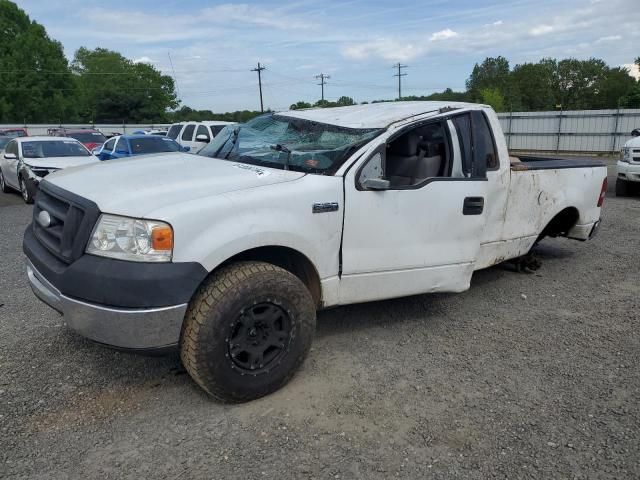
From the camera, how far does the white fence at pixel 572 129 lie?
25.0 m

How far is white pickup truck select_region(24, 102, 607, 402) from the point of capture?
285 cm

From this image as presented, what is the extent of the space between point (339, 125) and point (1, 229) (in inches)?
275

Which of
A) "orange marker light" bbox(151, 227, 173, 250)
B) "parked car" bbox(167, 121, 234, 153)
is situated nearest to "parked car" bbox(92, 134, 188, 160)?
"parked car" bbox(167, 121, 234, 153)

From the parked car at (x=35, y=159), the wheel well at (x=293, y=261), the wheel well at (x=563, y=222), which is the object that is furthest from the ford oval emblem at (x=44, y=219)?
the parked car at (x=35, y=159)

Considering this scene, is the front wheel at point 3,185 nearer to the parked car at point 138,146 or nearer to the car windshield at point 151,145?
the parked car at point 138,146

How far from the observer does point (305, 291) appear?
325 centimetres

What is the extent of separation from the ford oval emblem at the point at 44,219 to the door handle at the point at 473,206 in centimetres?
291

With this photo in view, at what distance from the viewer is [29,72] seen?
59938 mm

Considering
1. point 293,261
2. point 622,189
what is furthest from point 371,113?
point 622,189

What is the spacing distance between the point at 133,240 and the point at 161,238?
0.16 meters

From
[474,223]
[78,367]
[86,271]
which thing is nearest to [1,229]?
[78,367]

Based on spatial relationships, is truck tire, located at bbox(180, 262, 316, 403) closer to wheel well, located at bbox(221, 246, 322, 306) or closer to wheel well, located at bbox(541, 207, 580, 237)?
wheel well, located at bbox(221, 246, 322, 306)

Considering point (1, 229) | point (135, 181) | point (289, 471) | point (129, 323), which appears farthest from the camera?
point (1, 229)

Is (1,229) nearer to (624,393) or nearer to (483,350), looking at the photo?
(483,350)
